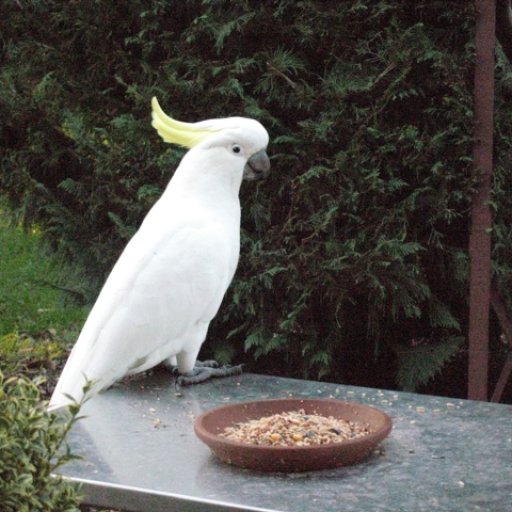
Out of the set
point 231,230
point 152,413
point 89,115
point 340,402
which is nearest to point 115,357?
point 152,413

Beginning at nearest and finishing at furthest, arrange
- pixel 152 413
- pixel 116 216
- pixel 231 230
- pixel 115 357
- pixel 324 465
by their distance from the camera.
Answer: pixel 324 465
pixel 152 413
pixel 115 357
pixel 231 230
pixel 116 216

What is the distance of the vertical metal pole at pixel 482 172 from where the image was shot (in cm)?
302

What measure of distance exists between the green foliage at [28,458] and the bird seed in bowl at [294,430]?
0.64 metres

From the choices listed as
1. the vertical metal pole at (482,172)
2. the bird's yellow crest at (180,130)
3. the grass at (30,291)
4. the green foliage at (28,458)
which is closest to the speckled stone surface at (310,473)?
the green foliage at (28,458)

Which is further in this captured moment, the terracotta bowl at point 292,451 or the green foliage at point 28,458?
the terracotta bowl at point 292,451

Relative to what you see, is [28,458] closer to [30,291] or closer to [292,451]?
[292,451]

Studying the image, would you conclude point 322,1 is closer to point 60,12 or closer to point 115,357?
point 60,12

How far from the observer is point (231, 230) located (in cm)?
278

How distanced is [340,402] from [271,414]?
173 mm

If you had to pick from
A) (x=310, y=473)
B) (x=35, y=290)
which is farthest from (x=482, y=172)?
(x=35, y=290)

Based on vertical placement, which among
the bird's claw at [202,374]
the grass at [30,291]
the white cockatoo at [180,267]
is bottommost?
the grass at [30,291]

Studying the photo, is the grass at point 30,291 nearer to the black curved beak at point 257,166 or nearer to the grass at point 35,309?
the grass at point 35,309

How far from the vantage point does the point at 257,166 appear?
2.77 metres

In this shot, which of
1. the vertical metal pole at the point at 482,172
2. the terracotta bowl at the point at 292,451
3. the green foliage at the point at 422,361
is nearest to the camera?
the terracotta bowl at the point at 292,451
